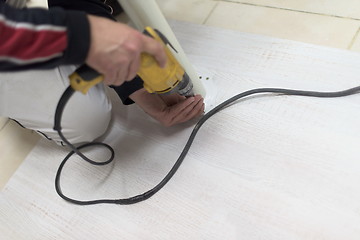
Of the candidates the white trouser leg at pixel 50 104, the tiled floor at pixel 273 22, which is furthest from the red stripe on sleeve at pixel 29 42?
the tiled floor at pixel 273 22

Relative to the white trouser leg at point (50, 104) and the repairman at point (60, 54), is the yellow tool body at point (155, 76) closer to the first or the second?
the repairman at point (60, 54)

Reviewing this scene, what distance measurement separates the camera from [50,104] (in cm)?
88

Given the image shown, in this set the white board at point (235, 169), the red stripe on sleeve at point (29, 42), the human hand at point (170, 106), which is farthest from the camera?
the human hand at point (170, 106)

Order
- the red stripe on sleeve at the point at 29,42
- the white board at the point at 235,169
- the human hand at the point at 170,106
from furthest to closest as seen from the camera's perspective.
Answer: the human hand at the point at 170,106 → the white board at the point at 235,169 → the red stripe on sleeve at the point at 29,42

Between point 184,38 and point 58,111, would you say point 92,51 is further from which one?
point 184,38

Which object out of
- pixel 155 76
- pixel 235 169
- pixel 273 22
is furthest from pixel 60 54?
pixel 273 22

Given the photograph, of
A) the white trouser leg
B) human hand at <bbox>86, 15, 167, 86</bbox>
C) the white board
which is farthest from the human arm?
the white board

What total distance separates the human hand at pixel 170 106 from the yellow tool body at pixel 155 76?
45mm

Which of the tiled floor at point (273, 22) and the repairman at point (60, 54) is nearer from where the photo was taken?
the repairman at point (60, 54)

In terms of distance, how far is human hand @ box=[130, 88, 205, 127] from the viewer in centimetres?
92

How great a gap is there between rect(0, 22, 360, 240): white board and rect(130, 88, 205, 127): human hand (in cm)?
4

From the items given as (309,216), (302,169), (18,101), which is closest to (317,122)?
(302,169)

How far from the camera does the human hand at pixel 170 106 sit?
0.92 meters

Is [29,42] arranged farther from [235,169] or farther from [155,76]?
[235,169]
